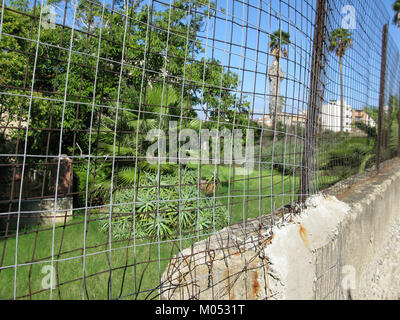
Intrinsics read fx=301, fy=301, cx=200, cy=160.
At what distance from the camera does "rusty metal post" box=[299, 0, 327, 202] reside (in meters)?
2.23

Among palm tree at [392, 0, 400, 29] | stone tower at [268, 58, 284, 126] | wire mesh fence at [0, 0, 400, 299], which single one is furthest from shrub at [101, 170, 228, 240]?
palm tree at [392, 0, 400, 29]

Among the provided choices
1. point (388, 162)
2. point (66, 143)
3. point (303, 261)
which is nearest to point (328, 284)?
point (303, 261)

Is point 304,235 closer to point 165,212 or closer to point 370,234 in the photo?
point 370,234

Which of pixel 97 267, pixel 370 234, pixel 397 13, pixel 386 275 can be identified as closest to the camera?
pixel 370 234

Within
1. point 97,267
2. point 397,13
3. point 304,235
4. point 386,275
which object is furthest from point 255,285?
point 397,13

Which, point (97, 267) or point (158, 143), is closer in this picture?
point (158, 143)

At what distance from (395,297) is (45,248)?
4246 millimetres

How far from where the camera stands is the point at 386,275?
3.51 m

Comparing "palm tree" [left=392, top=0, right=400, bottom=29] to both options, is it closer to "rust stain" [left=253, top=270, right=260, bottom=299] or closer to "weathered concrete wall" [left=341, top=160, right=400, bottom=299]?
"weathered concrete wall" [left=341, top=160, right=400, bottom=299]

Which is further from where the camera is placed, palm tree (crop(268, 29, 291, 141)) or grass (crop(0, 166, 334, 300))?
grass (crop(0, 166, 334, 300))

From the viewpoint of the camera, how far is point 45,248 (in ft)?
13.1

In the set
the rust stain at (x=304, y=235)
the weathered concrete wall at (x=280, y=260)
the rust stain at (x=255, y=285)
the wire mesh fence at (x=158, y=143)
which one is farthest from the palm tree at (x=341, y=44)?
the rust stain at (x=255, y=285)

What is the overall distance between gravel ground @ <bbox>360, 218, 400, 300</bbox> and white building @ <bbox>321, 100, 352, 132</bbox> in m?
1.40

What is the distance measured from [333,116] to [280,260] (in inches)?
66.0
